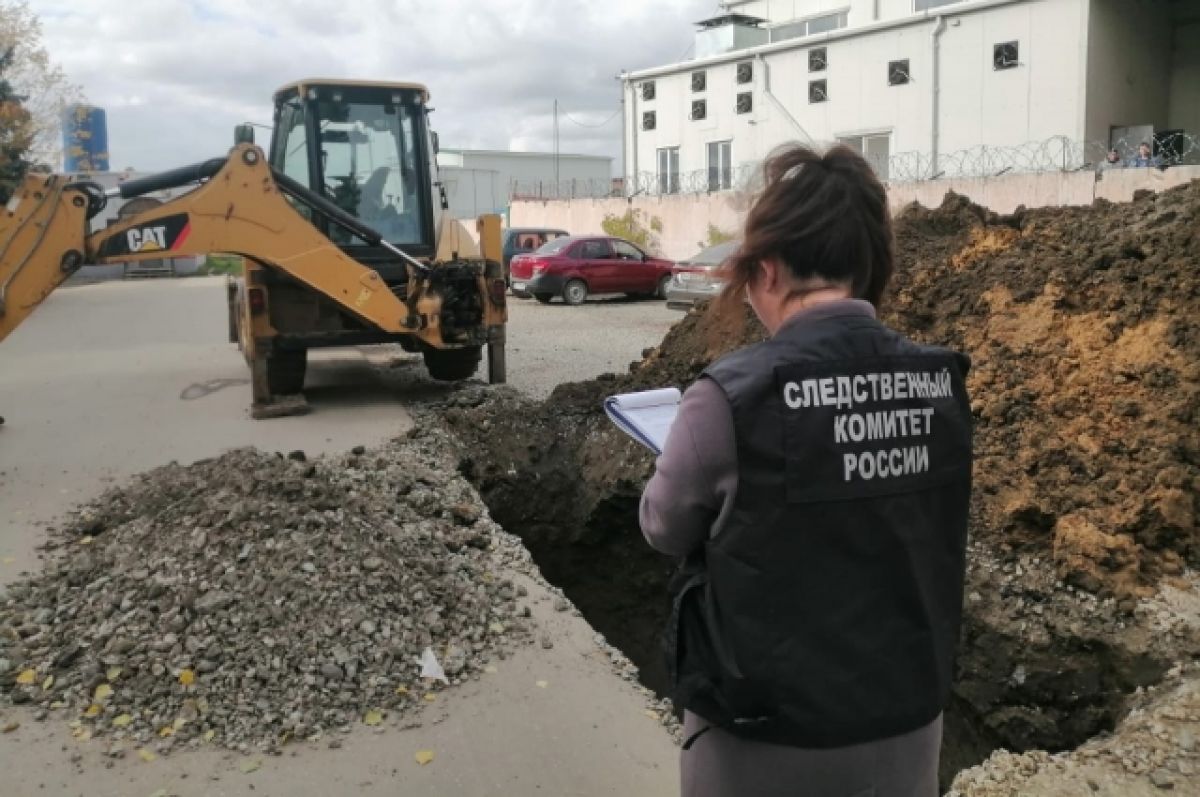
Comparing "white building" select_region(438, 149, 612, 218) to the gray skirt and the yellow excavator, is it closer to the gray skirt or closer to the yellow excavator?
the yellow excavator

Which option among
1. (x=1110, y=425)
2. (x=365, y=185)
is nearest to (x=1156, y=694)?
(x=1110, y=425)

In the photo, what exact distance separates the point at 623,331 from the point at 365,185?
6.97 meters

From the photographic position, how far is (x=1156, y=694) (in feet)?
13.5

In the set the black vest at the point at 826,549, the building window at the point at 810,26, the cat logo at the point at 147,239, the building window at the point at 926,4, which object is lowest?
the black vest at the point at 826,549

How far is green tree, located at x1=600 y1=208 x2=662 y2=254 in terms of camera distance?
28.1m

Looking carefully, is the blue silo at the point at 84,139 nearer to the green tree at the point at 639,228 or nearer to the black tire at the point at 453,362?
the green tree at the point at 639,228

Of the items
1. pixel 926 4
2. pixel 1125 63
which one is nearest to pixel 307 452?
pixel 1125 63

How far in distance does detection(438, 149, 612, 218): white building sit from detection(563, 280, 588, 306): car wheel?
61.3 feet

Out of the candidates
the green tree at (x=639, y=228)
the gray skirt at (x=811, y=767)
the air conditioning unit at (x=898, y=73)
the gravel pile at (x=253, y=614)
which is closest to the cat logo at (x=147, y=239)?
the gravel pile at (x=253, y=614)

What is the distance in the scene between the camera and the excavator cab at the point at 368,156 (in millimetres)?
10133

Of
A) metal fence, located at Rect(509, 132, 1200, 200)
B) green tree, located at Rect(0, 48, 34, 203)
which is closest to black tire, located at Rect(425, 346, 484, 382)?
metal fence, located at Rect(509, 132, 1200, 200)

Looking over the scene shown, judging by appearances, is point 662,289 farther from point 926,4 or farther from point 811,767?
point 811,767

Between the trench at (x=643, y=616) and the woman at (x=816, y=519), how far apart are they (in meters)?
3.09

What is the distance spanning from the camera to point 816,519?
1700 mm
